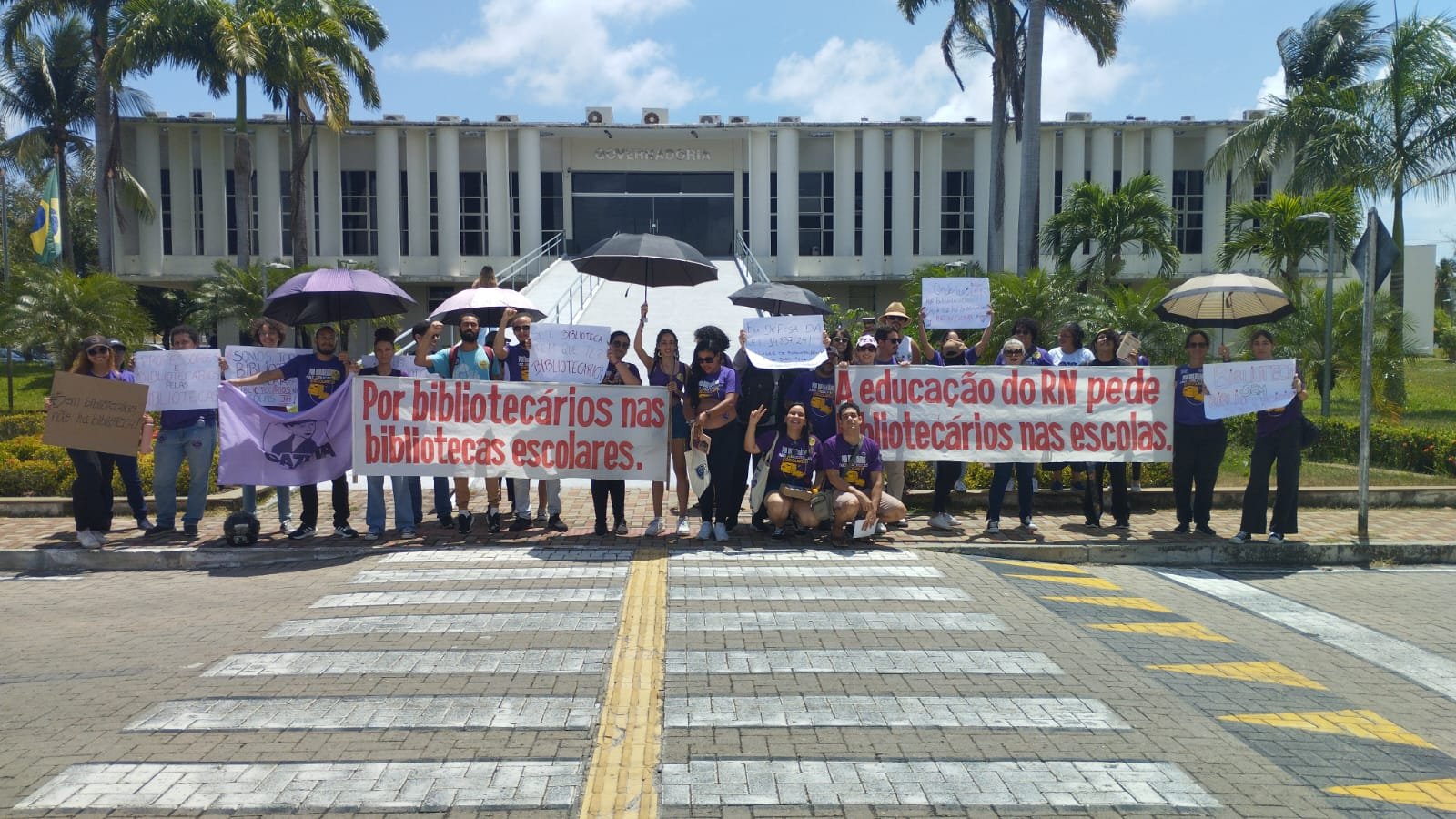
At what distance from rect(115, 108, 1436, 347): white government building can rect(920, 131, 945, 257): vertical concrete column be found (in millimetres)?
66

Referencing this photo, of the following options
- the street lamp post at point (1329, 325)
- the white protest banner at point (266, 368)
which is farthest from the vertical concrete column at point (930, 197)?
the white protest banner at point (266, 368)

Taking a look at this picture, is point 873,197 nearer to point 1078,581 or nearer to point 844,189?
point 844,189

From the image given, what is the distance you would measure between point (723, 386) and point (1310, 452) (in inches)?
459

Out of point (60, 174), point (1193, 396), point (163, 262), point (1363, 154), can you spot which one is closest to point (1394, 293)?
point (1363, 154)

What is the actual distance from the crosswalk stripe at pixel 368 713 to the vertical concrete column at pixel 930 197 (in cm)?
3553

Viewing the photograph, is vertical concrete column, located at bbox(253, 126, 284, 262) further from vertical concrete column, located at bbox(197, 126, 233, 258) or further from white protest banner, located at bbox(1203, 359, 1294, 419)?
white protest banner, located at bbox(1203, 359, 1294, 419)

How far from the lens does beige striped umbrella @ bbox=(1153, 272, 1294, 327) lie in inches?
440

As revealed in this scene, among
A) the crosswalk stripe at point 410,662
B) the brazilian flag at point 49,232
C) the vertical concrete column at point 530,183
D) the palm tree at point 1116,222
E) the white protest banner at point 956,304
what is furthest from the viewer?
the vertical concrete column at point 530,183

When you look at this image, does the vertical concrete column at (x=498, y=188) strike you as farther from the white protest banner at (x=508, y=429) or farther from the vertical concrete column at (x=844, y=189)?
the white protest banner at (x=508, y=429)

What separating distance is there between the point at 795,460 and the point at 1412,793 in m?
5.93

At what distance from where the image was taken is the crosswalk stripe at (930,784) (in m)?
4.46

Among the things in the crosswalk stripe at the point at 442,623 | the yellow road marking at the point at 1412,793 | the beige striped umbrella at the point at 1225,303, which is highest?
the beige striped umbrella at the point at 1225,303

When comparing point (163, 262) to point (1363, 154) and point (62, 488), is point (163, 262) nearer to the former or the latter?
point (62, 488)

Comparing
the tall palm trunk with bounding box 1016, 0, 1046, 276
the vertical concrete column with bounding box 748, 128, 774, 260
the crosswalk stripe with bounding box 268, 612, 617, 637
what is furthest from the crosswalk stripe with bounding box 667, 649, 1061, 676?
the vertical concrete column with bounding box 748, 128, 774, 260
